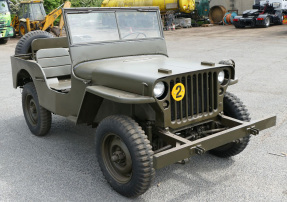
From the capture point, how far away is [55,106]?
4301 millimetres

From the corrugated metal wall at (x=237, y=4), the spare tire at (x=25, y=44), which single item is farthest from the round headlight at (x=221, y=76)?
the corrugated metal wall at (x=237, y=4)

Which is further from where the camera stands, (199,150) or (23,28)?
(23,28)

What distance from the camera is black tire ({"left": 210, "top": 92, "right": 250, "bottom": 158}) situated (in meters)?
3.81

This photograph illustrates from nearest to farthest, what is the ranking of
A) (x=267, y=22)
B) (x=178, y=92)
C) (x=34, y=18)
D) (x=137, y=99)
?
(x=137, y=99), (x=178, y=92), (x=34, y=18), (x=267, y=22)

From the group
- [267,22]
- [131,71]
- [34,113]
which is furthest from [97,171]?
[267,22]

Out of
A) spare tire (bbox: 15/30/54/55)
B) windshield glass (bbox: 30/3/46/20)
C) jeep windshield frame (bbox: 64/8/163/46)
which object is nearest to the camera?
jeep windshield frame (bbox: 64/8/163/46)

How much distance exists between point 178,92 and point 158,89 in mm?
232

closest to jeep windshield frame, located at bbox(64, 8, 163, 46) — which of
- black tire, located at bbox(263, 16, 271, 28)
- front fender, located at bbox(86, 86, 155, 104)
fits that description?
front fender, located at bbox(86, 86, 155, 104)

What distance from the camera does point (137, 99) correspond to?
2980mm

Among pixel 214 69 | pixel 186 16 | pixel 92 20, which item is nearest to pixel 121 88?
pixel 214 69

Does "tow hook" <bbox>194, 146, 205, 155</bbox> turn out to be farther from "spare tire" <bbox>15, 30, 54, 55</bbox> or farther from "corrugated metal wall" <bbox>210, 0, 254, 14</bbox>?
"corrugated metal wall" <bbox>210, 0, 254, 14</bbox>

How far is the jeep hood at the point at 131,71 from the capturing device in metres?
3.15

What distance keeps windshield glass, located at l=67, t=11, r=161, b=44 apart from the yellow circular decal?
133 centimetres

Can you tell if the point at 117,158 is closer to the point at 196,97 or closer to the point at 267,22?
the point at 196,97
